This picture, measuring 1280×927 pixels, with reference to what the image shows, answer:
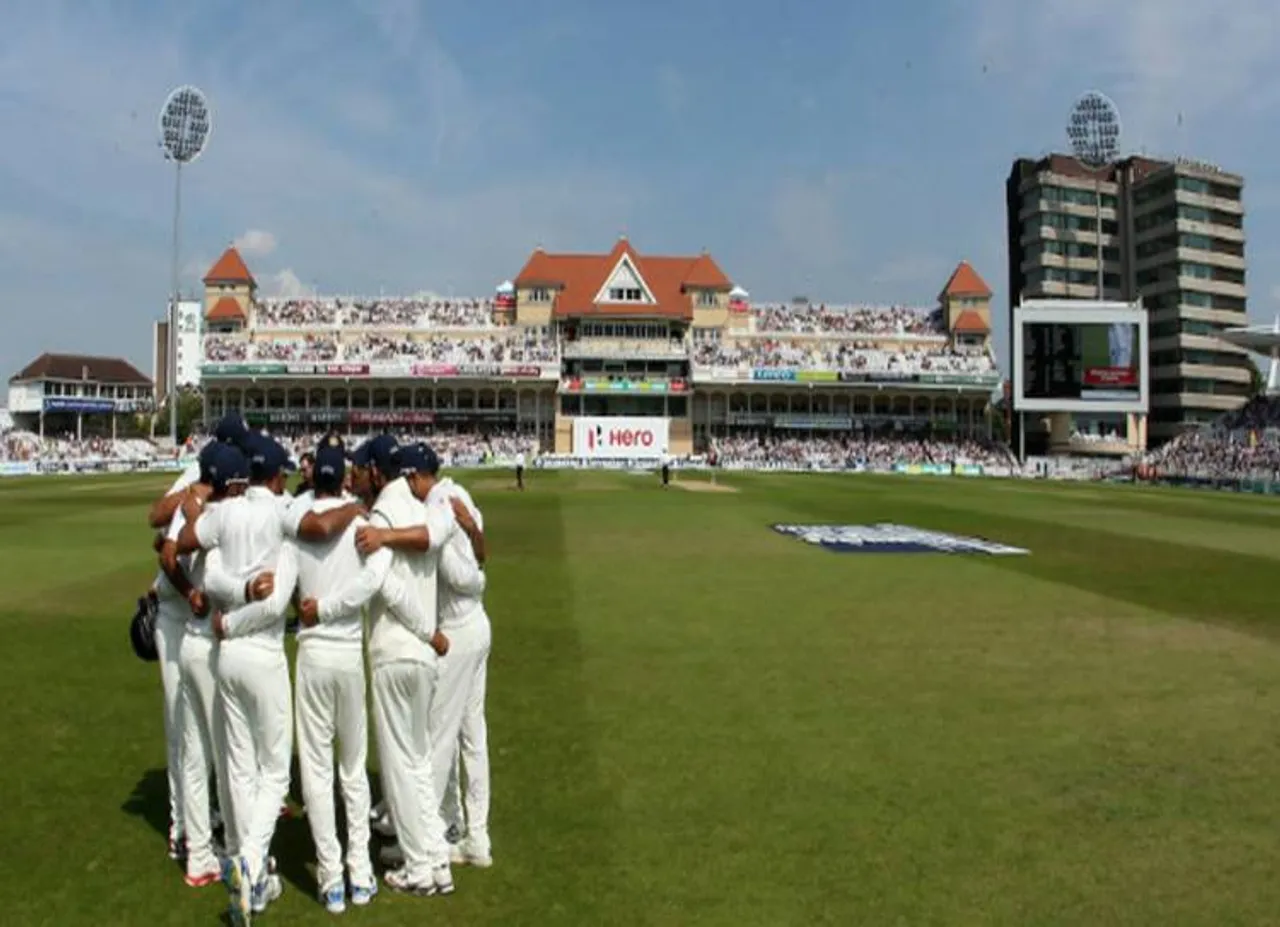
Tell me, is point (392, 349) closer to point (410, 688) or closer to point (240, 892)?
point (410, 688)

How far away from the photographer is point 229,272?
275 ft

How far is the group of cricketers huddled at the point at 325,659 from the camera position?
4.74 meters

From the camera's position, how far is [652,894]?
4754 mm

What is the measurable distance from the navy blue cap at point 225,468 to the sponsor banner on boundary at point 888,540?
15026mm

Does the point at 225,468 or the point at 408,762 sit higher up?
the point at 225,468

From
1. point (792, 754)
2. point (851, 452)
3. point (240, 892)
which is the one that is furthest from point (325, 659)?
point (851, 452)

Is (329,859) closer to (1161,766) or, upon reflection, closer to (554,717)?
(554,717)

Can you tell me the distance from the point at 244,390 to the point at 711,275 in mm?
38103

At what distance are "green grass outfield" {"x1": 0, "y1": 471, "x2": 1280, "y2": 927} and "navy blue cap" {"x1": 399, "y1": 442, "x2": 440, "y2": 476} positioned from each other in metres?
2.03

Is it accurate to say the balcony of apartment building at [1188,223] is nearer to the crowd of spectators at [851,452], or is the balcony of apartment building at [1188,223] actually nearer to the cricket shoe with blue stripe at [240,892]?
the crowd of spectators at [851,452]

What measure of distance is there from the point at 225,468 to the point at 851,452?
7114 centimetres

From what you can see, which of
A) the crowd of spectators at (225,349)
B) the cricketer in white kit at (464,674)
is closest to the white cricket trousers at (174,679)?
the cricketer in white kit at (464,674)

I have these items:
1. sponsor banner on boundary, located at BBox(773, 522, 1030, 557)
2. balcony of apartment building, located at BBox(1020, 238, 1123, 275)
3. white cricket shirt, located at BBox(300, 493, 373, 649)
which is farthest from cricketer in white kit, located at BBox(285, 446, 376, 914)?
balcony of apartment building, located at BBox(1020, 238, 1123, 275)

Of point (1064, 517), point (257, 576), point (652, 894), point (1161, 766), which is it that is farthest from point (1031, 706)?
point (1064, 517)
